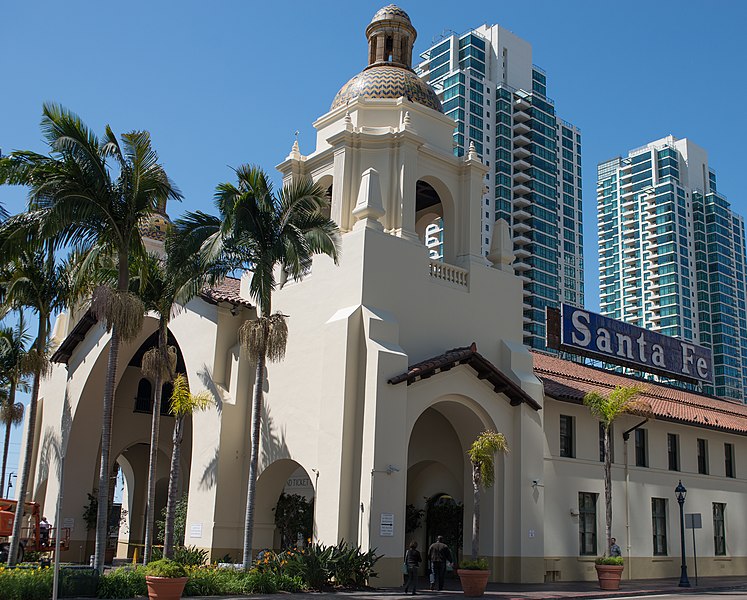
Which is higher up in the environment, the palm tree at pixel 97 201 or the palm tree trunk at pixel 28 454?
the palm tree at pixel 97 201

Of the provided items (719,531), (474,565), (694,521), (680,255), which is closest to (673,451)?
(719,531)

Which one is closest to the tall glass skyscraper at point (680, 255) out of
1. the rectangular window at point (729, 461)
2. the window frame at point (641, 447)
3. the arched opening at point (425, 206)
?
the rectangular window at point (729, 461)

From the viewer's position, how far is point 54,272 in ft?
84.2

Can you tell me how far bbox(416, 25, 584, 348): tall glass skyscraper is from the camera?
10394 cm

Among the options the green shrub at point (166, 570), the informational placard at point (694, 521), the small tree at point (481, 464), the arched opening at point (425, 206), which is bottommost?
the green shrub at point (166, 570)

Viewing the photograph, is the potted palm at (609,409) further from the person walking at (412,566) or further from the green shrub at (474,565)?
the person walking at (412,566)

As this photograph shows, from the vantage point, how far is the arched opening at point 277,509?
84.2 feet

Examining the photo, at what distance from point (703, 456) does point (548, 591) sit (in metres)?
15.1

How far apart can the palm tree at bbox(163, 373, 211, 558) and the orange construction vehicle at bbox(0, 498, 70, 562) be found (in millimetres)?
6611

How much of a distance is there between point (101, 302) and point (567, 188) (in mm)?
106439

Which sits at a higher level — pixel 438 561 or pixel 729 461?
pixel 729 461

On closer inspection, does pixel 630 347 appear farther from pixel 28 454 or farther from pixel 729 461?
pixel 28 454

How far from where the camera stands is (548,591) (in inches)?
907

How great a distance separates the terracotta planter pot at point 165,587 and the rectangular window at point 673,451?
2214 cm
